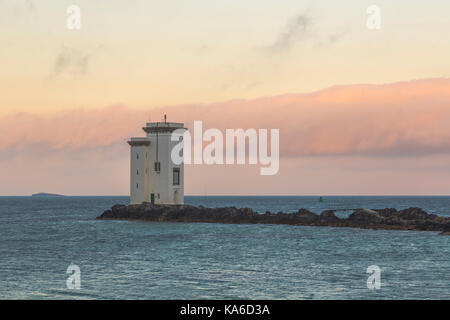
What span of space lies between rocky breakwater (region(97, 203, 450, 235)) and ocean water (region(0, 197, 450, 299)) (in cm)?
453

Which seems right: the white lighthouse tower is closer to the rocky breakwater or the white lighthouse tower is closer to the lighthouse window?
the lighthouse window

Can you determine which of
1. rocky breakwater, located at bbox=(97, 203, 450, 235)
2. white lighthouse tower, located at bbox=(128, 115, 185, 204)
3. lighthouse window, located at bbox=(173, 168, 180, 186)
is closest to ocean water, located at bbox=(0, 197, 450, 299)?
rocky breakwater, located at bbox=(97, 203, 450, 235)

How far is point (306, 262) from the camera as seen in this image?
3400 cm

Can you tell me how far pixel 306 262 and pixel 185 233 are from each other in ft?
72.9

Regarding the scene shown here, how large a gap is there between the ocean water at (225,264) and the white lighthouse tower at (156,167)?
11878mm

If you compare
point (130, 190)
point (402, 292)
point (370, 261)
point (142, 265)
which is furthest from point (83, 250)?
point (130, 190)

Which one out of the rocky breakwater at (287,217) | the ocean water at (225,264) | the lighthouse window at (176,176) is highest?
the lighthouse window at (176,176)

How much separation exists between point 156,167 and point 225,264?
36.3 meters

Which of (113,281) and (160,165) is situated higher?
(160,165)

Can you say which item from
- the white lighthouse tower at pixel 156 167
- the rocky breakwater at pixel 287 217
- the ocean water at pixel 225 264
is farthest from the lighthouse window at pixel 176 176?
the ocean water at pixel 225 264

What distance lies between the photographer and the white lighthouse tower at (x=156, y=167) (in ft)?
221

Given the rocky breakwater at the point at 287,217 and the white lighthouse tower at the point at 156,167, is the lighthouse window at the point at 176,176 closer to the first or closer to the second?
the white lighthouse tower at the point at 156,167

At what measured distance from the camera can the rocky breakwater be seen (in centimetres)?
6003
